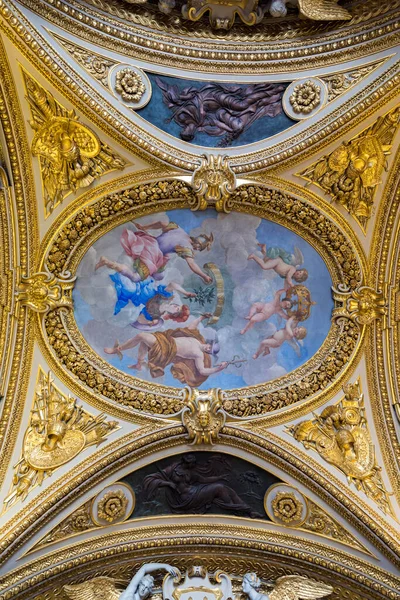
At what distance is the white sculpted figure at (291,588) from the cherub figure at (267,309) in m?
4.08

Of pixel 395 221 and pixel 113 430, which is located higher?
pixel 395 221

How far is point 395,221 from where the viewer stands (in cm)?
1689

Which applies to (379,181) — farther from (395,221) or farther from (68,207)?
(68,207)

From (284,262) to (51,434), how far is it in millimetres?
4729

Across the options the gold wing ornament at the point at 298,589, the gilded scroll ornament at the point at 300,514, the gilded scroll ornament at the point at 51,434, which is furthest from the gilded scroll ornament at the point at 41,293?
the gold wing ornament at the point at 298,589

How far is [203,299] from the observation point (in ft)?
55.7

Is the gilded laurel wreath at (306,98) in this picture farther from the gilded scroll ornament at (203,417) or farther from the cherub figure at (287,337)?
the gilded scroll ornament at (203,417)

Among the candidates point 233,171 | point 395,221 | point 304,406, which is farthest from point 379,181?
point 304,406

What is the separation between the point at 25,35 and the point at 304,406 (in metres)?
7.19

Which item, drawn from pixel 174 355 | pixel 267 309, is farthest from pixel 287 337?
pixel 174 355

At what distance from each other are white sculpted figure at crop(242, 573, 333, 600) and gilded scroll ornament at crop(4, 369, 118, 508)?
10.3 ft

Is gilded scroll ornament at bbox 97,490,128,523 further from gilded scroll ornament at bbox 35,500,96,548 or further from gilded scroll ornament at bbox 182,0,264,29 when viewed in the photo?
gilded scroll ornament at bbox 182,0,264,29

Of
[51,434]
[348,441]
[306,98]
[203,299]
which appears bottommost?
[51,434]

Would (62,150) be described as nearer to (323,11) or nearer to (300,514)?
(323,11)
